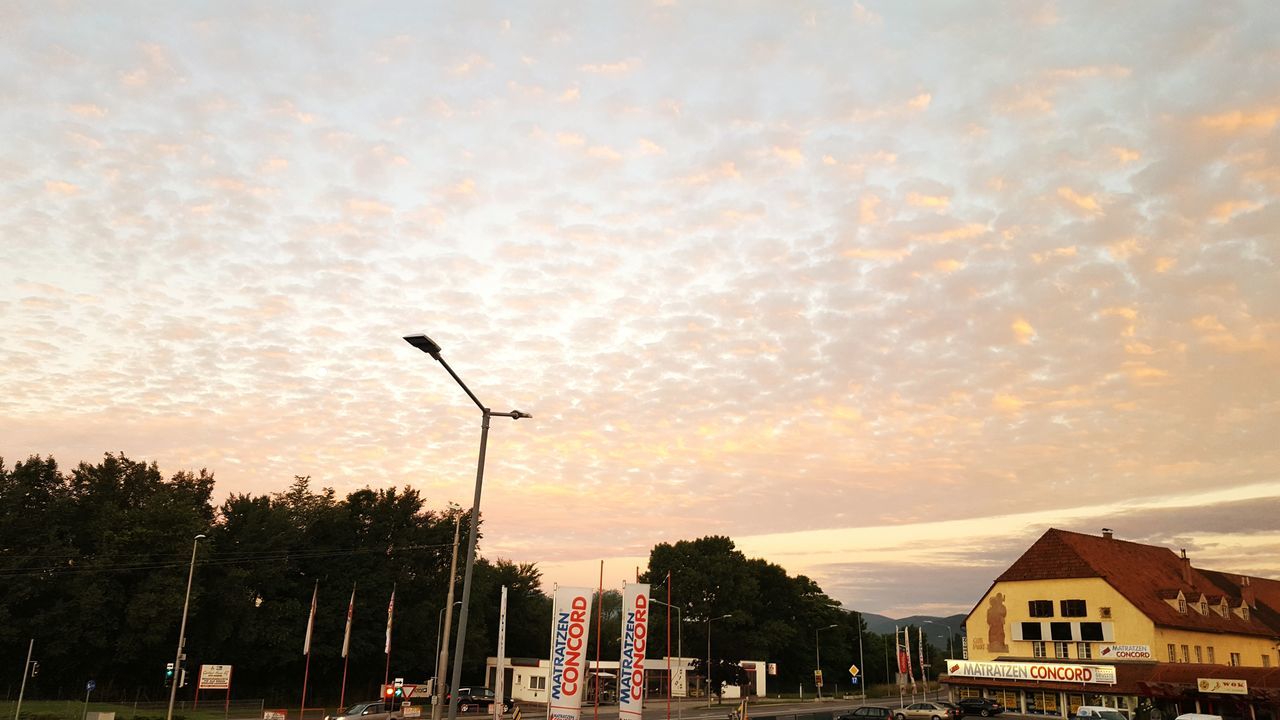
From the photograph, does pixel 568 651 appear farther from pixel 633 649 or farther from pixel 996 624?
pixel 996 624

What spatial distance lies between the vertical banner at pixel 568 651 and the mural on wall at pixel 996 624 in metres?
54.1

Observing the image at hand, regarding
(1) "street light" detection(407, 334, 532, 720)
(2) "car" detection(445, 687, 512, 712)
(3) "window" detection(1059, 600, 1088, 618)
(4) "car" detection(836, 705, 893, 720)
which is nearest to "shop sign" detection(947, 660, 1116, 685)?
(3) "window" detection(1059, 600, 1088, 618)

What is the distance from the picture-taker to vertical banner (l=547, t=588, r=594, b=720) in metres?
39.7

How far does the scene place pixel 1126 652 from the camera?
232 feet

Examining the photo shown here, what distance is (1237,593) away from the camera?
295 feet

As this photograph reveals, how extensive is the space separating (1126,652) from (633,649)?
161 feet

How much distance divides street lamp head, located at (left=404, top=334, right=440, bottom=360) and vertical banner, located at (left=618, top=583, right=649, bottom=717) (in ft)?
94.5

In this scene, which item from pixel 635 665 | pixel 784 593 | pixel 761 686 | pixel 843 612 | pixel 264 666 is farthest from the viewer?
pixel 843 612

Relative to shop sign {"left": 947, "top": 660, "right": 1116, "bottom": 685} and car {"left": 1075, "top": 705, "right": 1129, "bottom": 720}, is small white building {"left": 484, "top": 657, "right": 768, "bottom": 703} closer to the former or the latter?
shop sign {"left": 947, "top": 660, "right": 1116, "bottom": 685}

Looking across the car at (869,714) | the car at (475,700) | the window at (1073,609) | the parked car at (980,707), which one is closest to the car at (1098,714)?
the parked car at (980,707)

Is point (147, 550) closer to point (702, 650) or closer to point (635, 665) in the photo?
point (635, 665)

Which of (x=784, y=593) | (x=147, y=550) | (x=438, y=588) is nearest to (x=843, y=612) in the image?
(x=784, y=593)

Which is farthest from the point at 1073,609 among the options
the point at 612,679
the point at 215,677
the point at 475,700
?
the point at 215,677

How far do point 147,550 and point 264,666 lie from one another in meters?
18.2
